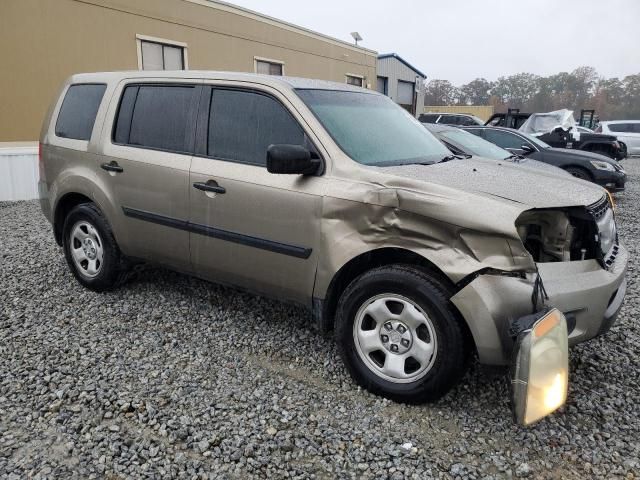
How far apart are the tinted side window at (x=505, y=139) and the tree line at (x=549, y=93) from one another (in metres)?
59.2

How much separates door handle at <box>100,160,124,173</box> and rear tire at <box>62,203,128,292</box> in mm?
418

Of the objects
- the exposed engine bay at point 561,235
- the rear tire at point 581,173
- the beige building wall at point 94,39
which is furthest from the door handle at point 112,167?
the rear tire at point 581,173

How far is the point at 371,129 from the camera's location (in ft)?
11.3

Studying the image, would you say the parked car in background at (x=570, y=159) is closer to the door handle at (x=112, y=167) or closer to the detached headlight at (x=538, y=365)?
the door handle at (x=112, y=167)

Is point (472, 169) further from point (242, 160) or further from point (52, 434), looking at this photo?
point (52, 434)

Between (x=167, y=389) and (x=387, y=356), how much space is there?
132 cm

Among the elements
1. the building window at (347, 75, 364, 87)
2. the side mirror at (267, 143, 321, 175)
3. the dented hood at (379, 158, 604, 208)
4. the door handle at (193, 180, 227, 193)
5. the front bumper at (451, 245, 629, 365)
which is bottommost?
the front bumper at (451, 245, 629, 365)

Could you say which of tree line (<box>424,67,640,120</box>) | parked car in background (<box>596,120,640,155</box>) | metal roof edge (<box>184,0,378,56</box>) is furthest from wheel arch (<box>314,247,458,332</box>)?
tree line (<box>424,67,640,120</box>)

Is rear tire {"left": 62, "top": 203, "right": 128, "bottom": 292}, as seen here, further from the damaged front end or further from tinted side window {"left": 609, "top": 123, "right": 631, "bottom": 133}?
tinted side window {"left": 609, "top": 123, "right": 631, "bottom": 133}

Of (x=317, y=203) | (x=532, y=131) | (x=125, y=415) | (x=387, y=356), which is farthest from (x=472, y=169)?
(x=532, y=131)

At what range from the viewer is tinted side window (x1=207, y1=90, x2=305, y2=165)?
3.25 meters

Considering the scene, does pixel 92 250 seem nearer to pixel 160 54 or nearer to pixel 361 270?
pixel 361 270

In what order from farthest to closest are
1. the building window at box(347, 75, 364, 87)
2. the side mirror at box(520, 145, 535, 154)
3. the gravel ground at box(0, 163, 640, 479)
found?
the building window at box(347, 75, 364, 87)
the side mirror at box(520, 145, 535, 154)
the gravel ground at box(0, 163, 640, 479)

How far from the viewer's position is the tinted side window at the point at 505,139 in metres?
9.97
